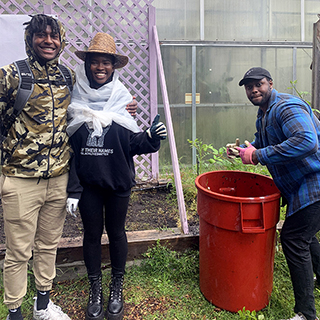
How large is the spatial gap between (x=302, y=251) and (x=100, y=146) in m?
1.36

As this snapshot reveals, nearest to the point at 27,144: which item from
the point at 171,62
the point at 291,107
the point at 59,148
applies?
the point at 59,148

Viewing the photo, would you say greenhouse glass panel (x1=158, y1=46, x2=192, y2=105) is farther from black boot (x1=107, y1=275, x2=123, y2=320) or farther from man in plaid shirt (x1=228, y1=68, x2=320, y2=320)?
black boot (x1=107, y1=275, x2=123, y2=320)

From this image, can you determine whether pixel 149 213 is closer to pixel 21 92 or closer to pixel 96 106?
pixel 96 106

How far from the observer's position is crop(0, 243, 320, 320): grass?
Result: 1902 mm

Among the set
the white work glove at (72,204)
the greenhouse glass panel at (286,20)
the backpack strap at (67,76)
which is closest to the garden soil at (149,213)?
the white work glove at (72,204)

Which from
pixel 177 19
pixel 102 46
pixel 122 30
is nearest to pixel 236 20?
pixel 177 19

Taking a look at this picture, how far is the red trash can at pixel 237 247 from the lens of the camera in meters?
1.71

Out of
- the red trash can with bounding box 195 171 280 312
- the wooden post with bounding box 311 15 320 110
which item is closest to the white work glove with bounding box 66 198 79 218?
the red trash can with bounding box 195 171 280 312

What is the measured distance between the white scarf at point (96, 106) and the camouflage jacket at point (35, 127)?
9 cm

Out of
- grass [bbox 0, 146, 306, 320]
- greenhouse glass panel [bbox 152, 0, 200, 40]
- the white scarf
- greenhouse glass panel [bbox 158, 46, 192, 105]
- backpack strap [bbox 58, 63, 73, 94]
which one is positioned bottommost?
grass [bbox 0, 146, 306, 320]

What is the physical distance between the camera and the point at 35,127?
1556 millimetres

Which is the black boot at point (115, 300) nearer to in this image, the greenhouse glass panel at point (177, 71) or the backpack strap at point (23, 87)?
the backpack strap at point (23, 87)

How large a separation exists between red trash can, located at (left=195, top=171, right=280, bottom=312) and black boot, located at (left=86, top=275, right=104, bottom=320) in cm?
73

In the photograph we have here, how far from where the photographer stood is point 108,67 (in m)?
1.73
